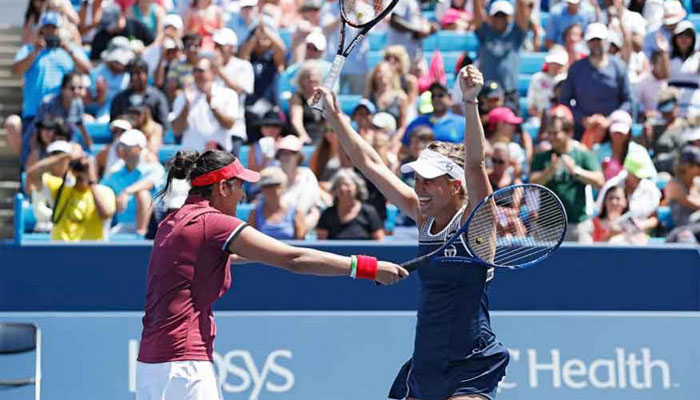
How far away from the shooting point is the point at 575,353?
8.41m

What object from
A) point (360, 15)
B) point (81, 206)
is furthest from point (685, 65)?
point (360, 15)

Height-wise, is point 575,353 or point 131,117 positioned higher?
point 131,117

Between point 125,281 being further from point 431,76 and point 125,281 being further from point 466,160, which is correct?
point 466,160

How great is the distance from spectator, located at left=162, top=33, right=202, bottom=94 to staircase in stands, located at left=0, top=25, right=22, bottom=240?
1.63 metres

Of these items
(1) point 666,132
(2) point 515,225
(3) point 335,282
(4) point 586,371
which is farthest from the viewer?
(1) point 666,132

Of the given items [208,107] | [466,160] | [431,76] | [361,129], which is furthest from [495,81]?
[466,160]

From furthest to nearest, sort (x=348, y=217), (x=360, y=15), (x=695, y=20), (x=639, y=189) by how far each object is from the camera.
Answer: (x=695, y=20) → (x=639, y=189) → (x=348, y=217) → (x=360, y=15)

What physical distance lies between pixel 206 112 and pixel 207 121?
0.07 meters

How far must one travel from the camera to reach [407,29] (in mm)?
13094

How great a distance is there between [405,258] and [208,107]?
2.75 m

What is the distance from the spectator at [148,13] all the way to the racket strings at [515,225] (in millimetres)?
6673

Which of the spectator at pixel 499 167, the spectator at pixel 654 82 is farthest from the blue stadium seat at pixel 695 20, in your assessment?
the spectator at pixel 499 167

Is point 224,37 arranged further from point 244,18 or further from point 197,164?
point 197,164

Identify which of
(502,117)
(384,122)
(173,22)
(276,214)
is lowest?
(276,214)
